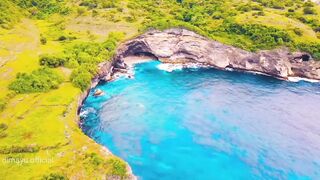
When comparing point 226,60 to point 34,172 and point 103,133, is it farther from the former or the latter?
point 34,172

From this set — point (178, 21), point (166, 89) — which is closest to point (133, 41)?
point (178, 21)

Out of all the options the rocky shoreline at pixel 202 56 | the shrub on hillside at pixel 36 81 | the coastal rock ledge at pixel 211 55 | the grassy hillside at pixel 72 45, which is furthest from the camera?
the coastal rock ledge at pixel 211 55

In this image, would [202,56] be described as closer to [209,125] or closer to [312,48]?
[312,48]

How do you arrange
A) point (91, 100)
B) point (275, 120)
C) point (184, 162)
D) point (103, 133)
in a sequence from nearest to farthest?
point (184, 162)
point (103, 133)
point (275, 120)
point (91, 100)

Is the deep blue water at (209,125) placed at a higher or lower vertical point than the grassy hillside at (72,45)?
lower

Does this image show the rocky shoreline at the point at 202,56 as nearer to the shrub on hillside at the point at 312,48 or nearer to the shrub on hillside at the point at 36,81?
the shrub on hillside at the point at 312,48

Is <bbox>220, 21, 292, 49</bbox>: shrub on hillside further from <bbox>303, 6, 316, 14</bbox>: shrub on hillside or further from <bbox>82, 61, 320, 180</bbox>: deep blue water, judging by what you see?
<bbox>303, 6, 316, 14</bbox>: shrub on hillside

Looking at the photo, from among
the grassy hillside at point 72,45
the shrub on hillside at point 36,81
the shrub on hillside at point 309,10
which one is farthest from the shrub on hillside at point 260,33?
the shrub on hillside at point 36,81
